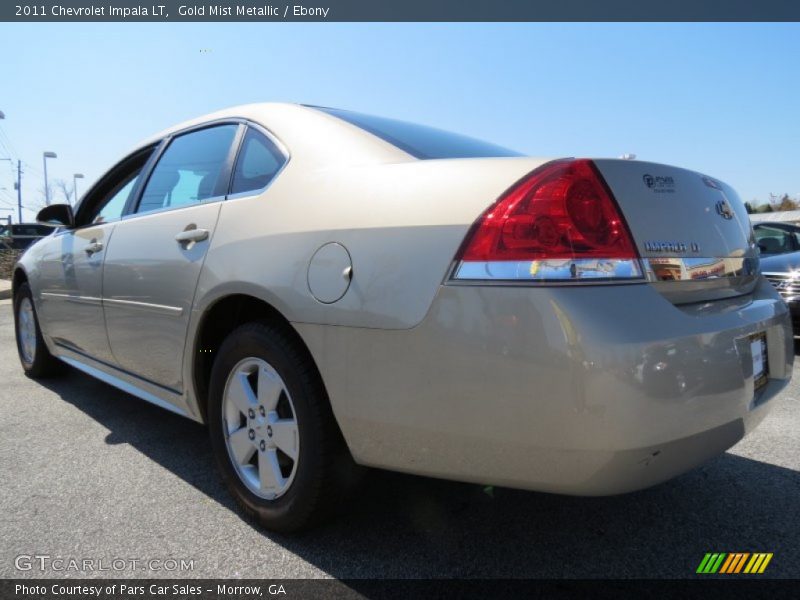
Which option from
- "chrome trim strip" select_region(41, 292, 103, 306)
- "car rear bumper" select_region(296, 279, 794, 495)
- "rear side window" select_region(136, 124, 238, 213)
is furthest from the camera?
"chrome trim strip" select_region(41, 292, 103, 306)

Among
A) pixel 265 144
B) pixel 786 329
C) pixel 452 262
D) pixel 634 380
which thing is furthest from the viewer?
pixel 265 144

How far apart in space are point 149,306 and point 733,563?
7.97ft

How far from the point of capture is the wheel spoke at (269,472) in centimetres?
195

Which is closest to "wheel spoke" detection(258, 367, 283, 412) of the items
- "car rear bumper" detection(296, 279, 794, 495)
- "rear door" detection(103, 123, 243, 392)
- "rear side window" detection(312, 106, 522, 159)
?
"car rear bumper" detection(296, 279, 794, 495)

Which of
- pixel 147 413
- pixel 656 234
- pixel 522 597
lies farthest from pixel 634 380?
pixel 147 413

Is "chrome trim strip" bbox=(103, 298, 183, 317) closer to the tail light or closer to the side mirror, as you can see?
the side mirror

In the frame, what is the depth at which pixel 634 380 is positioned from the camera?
1.33m

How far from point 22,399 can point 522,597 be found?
3.57 meters

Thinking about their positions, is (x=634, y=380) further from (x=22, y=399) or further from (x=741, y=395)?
(x=22, y=399)

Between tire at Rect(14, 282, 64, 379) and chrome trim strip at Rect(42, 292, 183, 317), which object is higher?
chrome trim strip at Rect(42, 292, 183, 317)

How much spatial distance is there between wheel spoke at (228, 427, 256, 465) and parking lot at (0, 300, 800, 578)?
0.23 meters

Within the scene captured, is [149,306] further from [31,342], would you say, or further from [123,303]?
[31,342]

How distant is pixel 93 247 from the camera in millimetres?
3107

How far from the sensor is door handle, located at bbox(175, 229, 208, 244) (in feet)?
7.35
